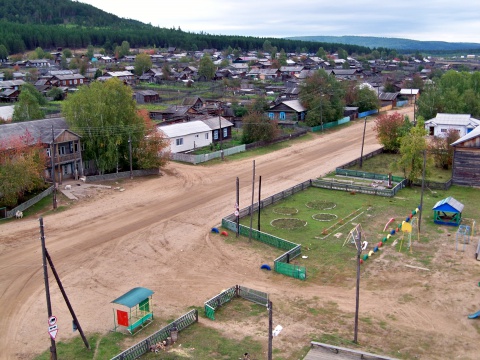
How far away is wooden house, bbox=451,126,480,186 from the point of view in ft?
141

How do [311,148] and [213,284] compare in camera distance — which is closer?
[213,284]

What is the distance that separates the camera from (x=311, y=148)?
5978cm

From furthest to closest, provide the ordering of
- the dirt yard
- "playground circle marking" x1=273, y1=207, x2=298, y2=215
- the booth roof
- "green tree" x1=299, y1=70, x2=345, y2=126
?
"green tree" x1=299, y1=70, x2=345, y2=126 → "playground circle marking" x1=273, y1=207, x2=298, y2=215 → the dirt yard → the booth roof

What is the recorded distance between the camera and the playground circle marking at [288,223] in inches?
1318

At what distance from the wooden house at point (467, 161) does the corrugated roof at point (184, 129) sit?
27.6 metres

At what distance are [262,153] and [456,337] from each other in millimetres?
37899

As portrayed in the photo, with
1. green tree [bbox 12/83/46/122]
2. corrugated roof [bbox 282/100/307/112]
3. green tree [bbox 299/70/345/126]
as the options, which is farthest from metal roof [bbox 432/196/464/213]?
green tree [bbox 12/83/46/122]

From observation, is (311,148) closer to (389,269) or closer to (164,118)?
(164,118)

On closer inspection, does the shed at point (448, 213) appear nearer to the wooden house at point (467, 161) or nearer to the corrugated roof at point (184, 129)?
Answer: the wooden house at point (467, 161)

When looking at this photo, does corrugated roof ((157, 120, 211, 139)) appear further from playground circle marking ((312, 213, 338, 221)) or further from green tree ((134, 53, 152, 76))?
green tree ((134, 53, 152, 76))

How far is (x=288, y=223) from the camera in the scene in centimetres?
3425

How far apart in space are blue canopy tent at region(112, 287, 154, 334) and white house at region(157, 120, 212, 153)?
32.5 metres

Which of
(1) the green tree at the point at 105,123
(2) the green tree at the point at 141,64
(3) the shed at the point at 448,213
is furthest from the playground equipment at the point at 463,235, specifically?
(2) the green tree at the point at 141,64

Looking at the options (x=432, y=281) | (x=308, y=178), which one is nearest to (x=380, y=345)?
(x=432, y=281)
